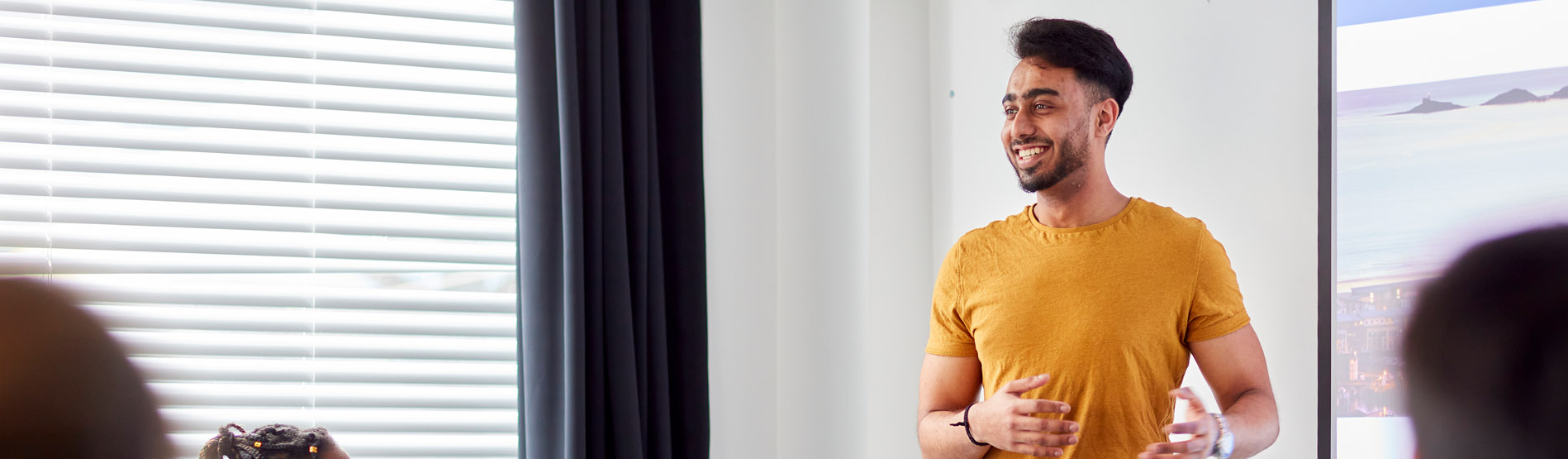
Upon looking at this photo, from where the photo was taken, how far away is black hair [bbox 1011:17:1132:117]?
4.47 feet

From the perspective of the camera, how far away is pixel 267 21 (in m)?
2.23

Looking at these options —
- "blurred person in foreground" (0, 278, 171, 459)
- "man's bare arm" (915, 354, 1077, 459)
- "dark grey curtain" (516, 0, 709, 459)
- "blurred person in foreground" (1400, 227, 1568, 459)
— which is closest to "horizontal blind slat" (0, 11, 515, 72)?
"dark grey curtain" (516, 0, 709, 459)

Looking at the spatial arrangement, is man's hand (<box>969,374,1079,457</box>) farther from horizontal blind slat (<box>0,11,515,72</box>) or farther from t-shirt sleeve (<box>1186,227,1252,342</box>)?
horizontal blind slat (<box>0,11,515,72</box>)

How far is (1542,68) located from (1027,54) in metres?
0.64

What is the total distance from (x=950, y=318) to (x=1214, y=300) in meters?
0.45

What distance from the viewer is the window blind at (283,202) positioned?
2143 millimetres

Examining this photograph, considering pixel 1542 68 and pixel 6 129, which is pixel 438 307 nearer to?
pixel 6 129

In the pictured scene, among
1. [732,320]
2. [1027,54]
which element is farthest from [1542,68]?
[732,320]

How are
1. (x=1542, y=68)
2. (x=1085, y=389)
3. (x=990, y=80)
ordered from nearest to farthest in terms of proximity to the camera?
(x=1542, y=68) → (x=1085, y=389) → (x=990, y=80)

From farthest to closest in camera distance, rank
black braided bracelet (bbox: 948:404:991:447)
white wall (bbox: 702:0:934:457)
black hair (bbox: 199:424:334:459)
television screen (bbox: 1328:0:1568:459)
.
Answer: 1. white wall (bbox: 702:0:934:457)
2. black hair (bbox: 199:424:334:459)
3. black braided bracelet (bbox: 948:404:991:447)
4. television screen (bbox: 1328:0:1568:459)

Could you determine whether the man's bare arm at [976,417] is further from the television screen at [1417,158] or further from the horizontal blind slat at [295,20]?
the horizontal blind slat at [295,20]

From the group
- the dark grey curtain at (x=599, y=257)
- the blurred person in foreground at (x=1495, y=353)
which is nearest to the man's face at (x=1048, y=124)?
the blurred person in foreground at (x=1495, y=353)

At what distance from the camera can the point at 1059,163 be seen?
1.37m

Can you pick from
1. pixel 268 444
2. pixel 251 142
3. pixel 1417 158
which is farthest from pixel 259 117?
pixel 1417 158
